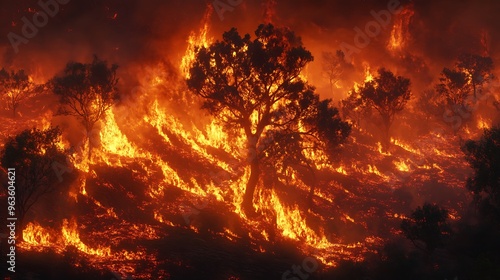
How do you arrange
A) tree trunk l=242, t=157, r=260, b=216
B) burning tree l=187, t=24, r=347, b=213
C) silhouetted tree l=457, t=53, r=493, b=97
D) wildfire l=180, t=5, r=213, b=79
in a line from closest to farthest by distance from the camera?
burning tree l=187, t=24, r=347, b=213, tree trunk l=242, t=157, r=260, b=216, wildfire l=180, t=5, r=213, b=79, silhouetted tree l=457, t=53, r=493, b=97

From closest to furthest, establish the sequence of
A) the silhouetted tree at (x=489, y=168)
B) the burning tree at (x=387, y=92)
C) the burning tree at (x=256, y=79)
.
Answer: the silhouetted tree at (x=489, y=168), the burning tree at (x=256, y=79), the burning tree at (x=387, y=92)

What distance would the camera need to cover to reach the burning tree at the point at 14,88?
56312mm

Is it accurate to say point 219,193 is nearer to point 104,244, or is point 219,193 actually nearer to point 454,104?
point 104,244

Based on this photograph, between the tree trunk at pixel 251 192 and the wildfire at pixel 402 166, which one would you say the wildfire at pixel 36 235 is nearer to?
the tree trunk at pixel 251 192

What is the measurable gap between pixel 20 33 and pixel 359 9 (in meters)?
73.1

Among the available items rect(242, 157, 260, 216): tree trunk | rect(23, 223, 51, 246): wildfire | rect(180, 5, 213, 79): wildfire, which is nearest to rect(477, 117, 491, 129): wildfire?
rect(180, 5, 213, 79): wildfire

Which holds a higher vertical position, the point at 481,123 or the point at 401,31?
the point at 401,31

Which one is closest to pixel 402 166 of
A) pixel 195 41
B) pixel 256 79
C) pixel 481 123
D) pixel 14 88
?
pixel 481 123

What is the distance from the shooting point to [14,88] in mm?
56594

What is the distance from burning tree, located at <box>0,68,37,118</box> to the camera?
56312mm

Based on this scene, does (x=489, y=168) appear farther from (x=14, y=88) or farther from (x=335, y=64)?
(x=14, y=88)

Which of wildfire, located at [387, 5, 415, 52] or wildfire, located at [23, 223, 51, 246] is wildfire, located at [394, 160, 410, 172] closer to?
wildfire, located at [387, 5, 415, 52]

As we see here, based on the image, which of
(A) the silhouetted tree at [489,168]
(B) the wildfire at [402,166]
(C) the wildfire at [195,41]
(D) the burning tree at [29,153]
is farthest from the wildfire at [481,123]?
(D) the burning tree at [29,153]

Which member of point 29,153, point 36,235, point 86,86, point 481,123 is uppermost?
point 481,123
